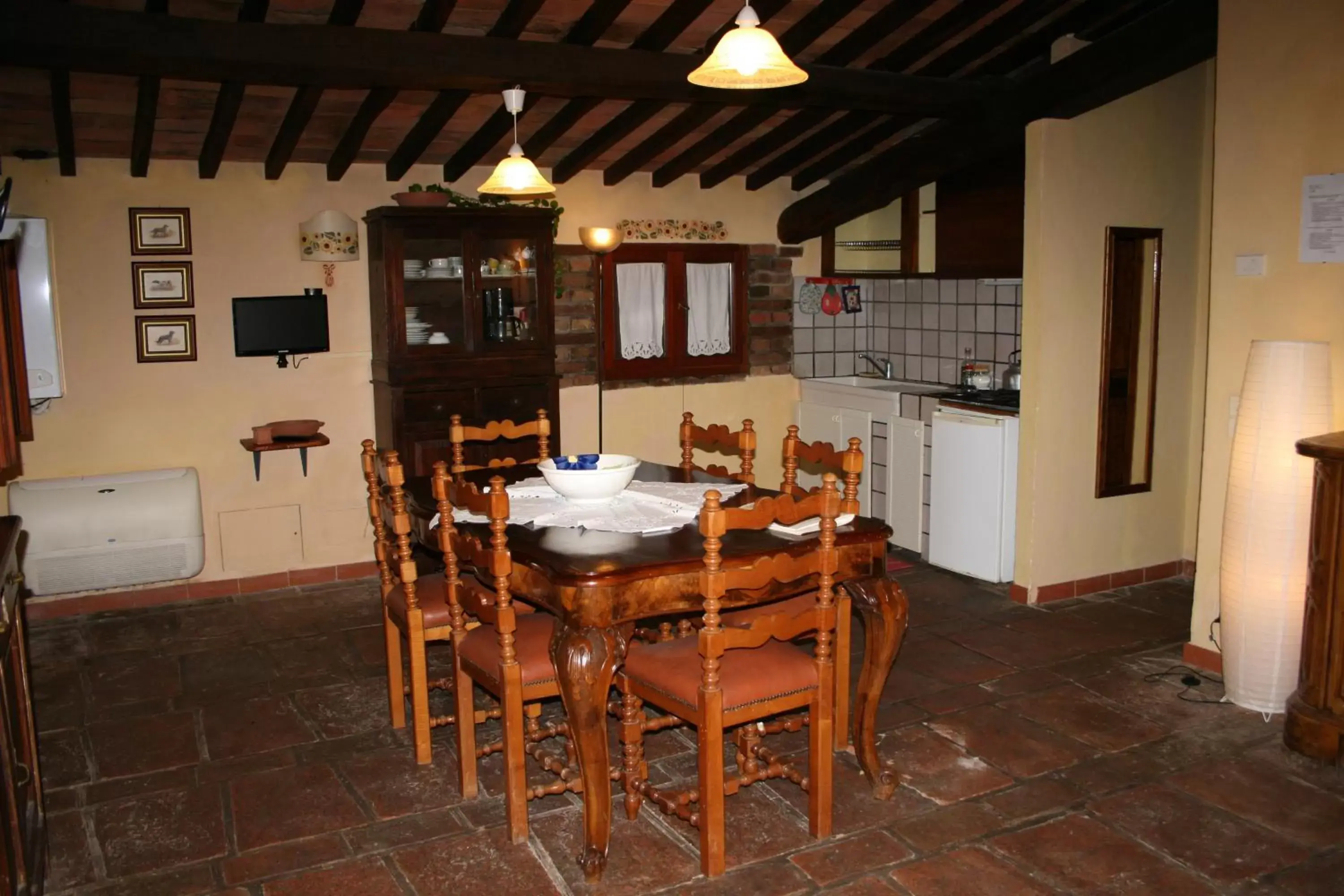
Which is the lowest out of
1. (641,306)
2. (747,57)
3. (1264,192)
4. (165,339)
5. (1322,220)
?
(165,339)

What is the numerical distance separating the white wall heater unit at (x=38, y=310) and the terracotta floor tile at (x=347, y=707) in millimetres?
1875

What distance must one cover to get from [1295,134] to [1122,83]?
2.74 feet

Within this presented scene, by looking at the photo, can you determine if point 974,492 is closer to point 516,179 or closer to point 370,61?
point 516,179

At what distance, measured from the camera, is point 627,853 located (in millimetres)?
2920

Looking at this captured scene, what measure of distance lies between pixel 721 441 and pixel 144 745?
7.06 ft

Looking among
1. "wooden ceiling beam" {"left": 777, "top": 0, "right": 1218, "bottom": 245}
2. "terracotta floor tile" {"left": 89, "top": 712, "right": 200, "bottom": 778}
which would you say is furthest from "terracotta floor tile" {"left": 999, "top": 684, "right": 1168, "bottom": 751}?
"terracotta floor tile" {"left": 89, "top": 712, "right": 200, "bottom": 778}

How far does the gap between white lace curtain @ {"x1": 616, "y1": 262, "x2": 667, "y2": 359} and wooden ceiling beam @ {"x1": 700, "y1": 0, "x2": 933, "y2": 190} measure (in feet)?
1.87

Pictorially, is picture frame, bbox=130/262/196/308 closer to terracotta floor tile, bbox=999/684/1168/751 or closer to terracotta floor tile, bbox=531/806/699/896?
terracotta floor tile, bbox=531/806/699/896

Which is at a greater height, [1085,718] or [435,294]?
[435,294]

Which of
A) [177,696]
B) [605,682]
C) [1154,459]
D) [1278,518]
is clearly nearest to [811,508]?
[605,682]

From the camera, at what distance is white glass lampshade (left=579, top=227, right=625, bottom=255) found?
205 inches

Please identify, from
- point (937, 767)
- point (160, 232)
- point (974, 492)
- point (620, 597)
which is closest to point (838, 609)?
point (937, 767)

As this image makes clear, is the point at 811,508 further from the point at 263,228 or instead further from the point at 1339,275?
the point at 263,228

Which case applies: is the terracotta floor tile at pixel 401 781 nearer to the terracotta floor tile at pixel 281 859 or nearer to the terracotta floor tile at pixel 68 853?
the terracotta floor tile at pixel 281 859
